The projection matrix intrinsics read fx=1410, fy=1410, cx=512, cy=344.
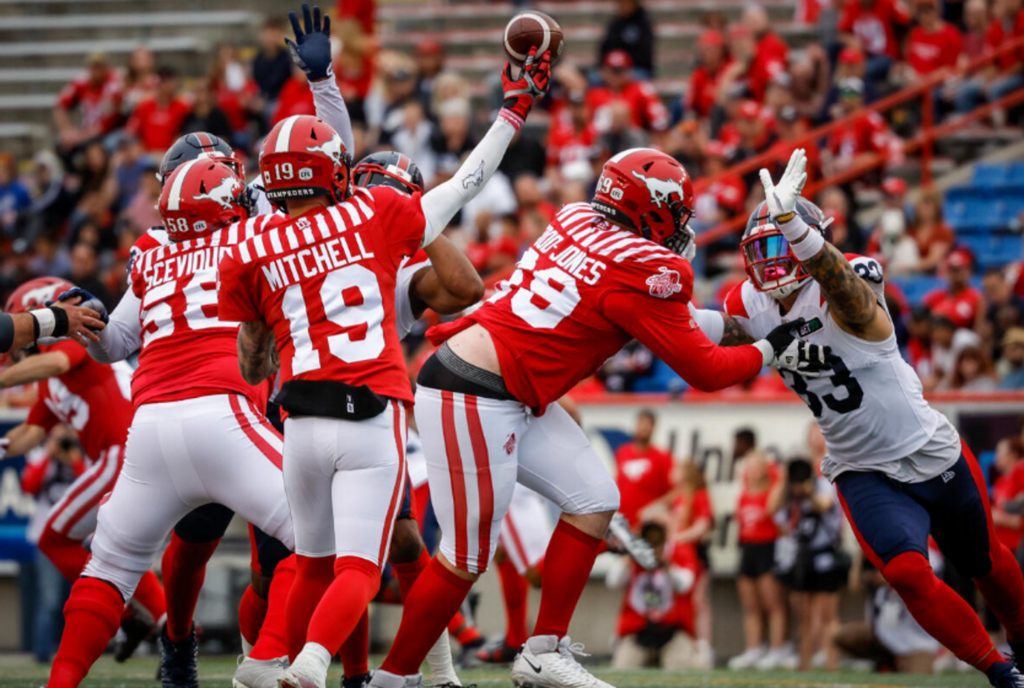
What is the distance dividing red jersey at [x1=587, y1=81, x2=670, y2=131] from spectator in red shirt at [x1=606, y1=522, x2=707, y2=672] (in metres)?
5.03

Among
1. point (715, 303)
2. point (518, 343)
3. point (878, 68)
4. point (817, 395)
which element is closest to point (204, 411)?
point (518, 343)

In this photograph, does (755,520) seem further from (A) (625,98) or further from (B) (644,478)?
(A) (625,98)

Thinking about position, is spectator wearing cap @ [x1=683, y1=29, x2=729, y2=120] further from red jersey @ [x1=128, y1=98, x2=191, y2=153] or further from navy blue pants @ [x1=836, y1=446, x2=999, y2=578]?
navy blue pants @ [x1=836, y1=446, x2=999, y2=578]

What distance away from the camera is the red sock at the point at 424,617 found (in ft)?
17.2

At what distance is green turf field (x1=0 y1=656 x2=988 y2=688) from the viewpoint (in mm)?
6883

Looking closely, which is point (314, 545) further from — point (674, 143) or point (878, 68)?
point (878, 68)

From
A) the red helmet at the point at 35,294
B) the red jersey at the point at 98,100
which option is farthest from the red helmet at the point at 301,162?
the red jersey at the point at 98,100

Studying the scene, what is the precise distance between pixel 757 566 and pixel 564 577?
4.90m

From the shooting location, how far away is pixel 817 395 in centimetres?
575

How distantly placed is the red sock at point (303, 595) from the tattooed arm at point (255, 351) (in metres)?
0.71

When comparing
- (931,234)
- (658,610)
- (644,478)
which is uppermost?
(931,234)

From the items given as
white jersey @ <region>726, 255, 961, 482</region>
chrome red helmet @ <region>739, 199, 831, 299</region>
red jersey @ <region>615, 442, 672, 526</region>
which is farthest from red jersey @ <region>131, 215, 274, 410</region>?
red jersey @ <region>615, 442, 672, 526</region>

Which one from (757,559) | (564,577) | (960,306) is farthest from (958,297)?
(564,577)

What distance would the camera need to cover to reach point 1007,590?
5.70m
